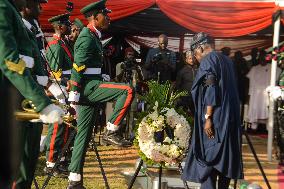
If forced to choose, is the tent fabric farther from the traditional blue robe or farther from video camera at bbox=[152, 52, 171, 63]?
the traditional blue robe

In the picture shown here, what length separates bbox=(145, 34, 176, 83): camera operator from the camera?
10023 millimetres

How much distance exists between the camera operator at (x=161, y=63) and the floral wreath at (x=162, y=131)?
4619mm

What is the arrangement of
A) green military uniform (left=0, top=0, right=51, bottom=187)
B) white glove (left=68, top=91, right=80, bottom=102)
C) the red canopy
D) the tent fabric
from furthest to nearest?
the tent fabric → the red canopy → white glove (left=68, top=91, right=80, bottom=102) → green military uniform (left=0, top=0, right=51, bottom=187)

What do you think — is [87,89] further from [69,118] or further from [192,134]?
[69,118]

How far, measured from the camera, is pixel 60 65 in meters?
7.05

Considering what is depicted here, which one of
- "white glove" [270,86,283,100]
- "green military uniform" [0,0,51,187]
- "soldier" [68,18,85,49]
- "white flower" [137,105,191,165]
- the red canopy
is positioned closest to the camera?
"green military uniform" [0,0,51,187]

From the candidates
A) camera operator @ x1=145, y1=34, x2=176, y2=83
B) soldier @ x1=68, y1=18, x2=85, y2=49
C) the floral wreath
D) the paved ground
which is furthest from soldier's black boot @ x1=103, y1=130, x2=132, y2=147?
the floral wreath

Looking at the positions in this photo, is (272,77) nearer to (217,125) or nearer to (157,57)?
(157,57)

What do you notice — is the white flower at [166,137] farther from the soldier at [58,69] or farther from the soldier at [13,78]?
the soldier at [13,78]

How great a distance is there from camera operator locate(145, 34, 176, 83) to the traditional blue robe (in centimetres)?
462

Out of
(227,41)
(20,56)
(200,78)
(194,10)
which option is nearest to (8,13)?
(20,56)

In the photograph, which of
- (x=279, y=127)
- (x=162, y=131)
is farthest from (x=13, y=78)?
(x=279, y=127)

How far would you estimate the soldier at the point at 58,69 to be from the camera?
22.3 feet

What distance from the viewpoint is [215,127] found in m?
5.18
